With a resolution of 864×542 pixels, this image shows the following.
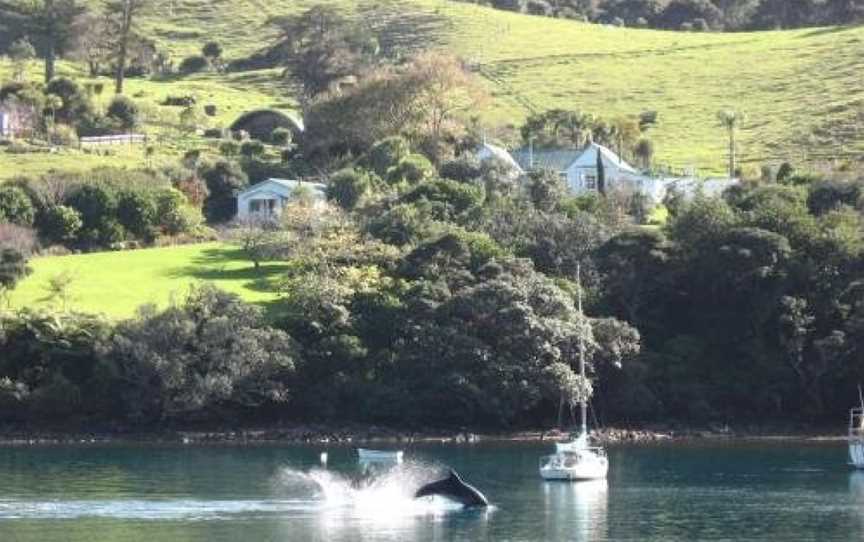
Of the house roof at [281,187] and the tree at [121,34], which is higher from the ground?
the tree at [121,34]

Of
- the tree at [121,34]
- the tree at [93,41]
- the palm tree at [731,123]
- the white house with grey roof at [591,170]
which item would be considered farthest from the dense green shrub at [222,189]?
the tree at [93,41]

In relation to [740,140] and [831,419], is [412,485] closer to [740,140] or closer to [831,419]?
[831,419]

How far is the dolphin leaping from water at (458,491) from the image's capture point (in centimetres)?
7725

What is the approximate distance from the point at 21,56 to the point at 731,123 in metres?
63.5

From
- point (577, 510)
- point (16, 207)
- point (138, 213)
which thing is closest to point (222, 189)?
point (138, 213)

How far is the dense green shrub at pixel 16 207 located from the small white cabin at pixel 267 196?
15.7 m

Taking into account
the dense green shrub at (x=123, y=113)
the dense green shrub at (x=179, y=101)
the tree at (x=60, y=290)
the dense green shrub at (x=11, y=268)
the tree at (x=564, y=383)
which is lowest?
the tree at (x=564, y=383)

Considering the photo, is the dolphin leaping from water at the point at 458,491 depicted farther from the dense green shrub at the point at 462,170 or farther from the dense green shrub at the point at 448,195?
the dense green shrub at the point at 462,170

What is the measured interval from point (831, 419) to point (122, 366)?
37142 mm

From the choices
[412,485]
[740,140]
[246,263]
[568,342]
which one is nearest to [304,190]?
[246,263]

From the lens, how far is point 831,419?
110188 millimetres

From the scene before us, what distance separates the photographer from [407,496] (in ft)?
268

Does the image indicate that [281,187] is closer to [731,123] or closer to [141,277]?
[141,277]

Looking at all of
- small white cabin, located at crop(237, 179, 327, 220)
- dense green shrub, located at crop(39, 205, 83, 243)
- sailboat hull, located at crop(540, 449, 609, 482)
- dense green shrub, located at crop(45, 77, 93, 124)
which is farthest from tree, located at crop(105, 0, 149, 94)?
sailboat hull, located at crop(540, 449, 609, 482)
